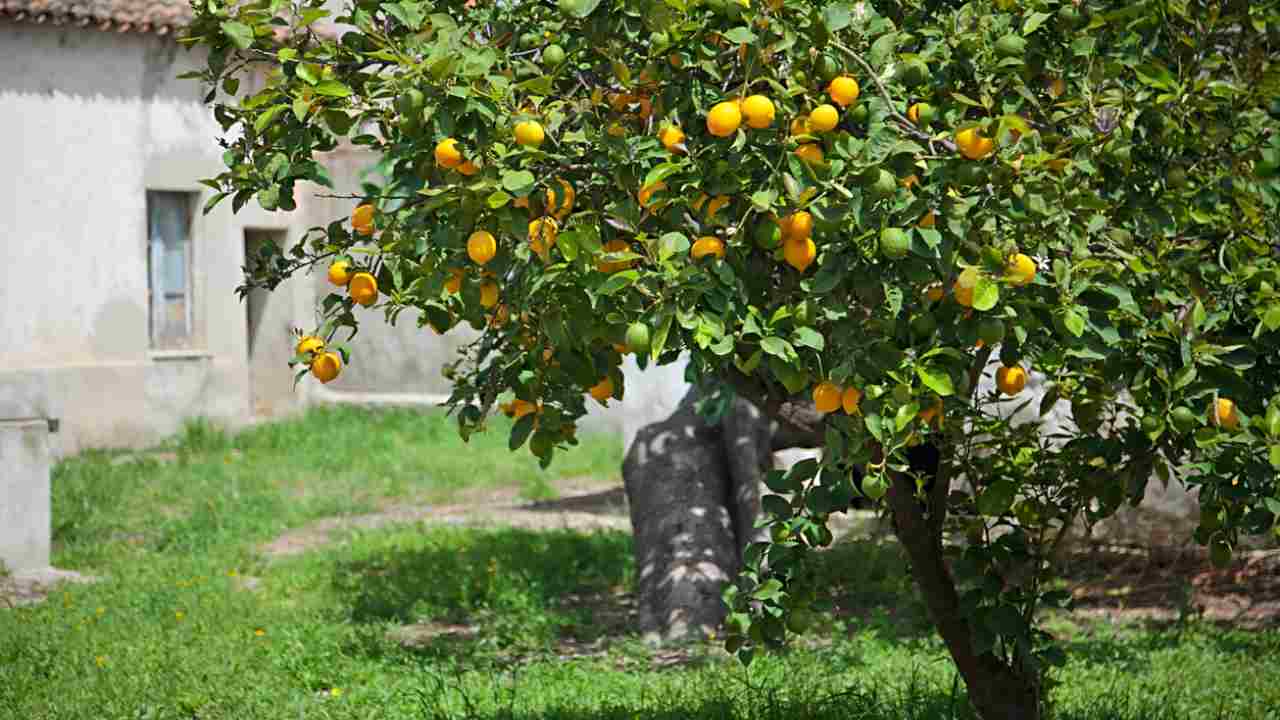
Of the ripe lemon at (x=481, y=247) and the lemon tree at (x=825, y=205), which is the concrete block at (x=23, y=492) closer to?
the lemon tree at (x=825, y=205)

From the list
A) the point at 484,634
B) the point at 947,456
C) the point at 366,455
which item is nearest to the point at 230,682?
the point at 484,634

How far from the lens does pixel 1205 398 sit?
11.1 ft

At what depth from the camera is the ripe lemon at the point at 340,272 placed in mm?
3633

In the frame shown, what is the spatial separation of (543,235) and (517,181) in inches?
7.7

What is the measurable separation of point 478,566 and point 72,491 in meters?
4.28

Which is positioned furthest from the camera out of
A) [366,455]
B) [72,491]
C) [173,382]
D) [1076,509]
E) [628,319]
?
[173,382]

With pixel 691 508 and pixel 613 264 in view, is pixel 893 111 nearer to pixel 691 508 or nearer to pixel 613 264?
pixel 613 264

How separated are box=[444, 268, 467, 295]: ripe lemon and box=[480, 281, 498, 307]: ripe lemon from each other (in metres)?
0.05

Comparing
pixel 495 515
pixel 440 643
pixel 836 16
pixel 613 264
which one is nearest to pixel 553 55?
pixel 613 264

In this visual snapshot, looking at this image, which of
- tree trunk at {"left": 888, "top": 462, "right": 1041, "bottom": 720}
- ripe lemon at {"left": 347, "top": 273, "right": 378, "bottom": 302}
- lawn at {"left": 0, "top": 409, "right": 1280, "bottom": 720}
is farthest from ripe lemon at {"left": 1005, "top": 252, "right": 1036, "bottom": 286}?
lawn at {"left": 0, "top": 409, "right": 1280, "bottom": 720}

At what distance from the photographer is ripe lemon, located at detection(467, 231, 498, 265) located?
3.22 m

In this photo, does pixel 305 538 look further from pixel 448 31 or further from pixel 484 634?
pixel 448 31

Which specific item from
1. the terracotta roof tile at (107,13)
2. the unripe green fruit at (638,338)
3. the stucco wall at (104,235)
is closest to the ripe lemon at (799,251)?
the unripe green fruit at (638,338)

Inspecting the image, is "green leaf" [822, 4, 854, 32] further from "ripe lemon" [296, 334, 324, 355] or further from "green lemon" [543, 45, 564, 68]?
"ripe lemon" [296, 334, 324, 355]
